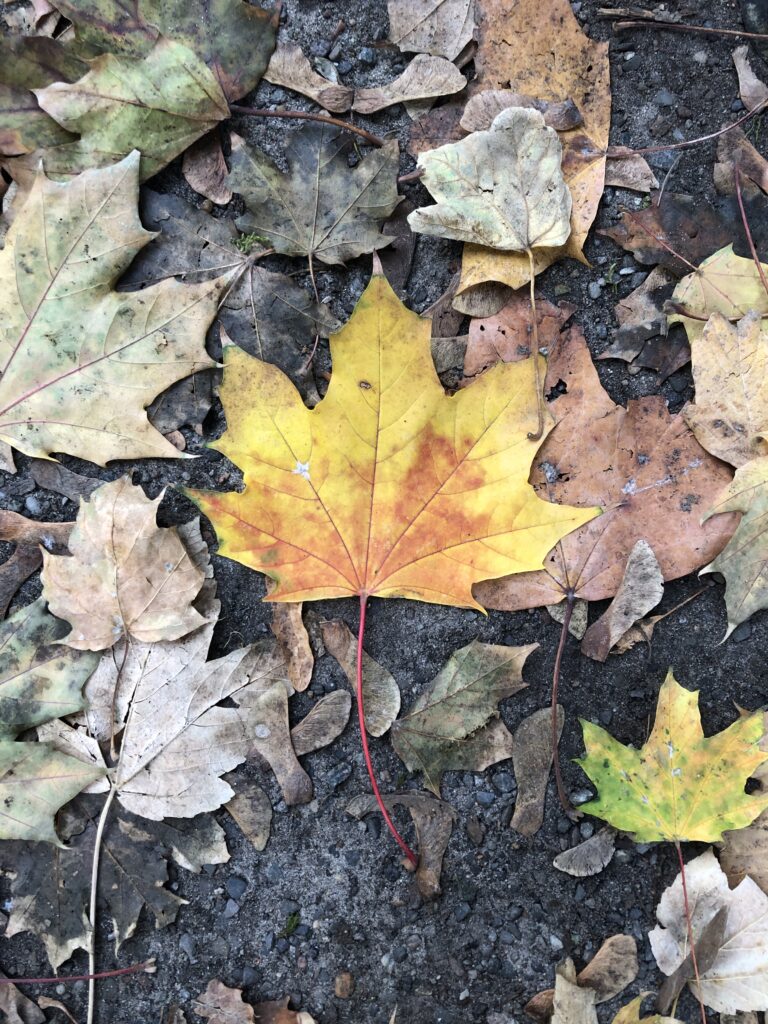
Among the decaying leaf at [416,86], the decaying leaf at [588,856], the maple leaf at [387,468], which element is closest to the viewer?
the maple leaf at [387,468]

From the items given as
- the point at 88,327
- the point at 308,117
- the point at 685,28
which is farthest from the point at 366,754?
the point at 685,28

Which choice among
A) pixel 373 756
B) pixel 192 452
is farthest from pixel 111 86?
pixel 373 756

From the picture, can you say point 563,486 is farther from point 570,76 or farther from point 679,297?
point 570,76

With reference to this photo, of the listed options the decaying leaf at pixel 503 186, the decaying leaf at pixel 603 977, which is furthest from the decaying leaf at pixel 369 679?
the decaying leaf at pixel 503 186

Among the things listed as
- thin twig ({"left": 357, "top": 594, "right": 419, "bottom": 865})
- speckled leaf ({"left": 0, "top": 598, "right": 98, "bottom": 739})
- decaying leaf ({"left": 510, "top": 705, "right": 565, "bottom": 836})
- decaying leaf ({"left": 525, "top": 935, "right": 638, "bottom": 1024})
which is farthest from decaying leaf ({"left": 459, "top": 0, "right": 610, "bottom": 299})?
decaying leaf ({"left": 525, "top": 935, "right": 638, "bottom": 1024})

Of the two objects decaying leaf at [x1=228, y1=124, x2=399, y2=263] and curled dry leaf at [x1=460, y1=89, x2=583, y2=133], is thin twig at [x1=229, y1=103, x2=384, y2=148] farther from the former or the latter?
curled dry leaf at [x1=460, y1=89, x2=583, y2=133]

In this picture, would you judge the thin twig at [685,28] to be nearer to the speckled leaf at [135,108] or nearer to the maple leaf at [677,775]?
the speckled leaf at [135,108]
